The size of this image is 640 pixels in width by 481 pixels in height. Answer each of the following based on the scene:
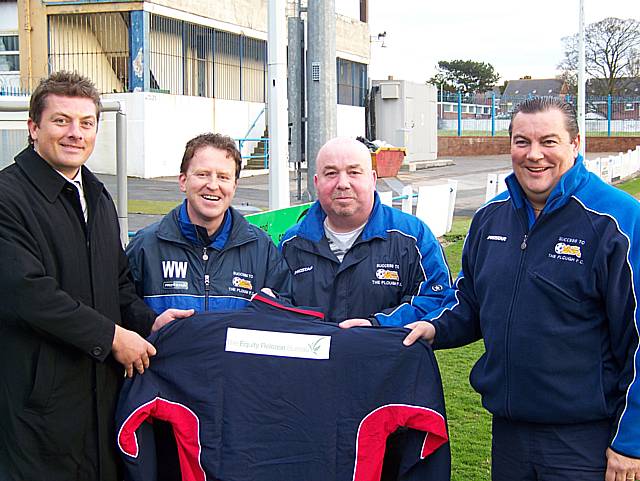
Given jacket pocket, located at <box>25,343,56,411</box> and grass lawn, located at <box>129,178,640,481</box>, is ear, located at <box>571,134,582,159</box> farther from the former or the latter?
grass lawn, located at <box>129,178,640,481</box>

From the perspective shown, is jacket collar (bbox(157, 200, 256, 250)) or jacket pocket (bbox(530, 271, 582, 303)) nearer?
jacket pocket (bbox(530, 271, 582, 303))

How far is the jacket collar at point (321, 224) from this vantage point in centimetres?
370

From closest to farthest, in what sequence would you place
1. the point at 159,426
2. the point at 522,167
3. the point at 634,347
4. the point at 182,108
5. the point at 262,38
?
1. the point at 634,347
2. the point at 522,167
3. the point at 159,426
4. the point at 182,108
5. the point at 262,38

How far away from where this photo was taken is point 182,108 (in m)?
28.0

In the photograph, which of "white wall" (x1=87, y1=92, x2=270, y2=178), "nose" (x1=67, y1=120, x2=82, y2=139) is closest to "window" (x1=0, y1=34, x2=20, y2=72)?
"white wall" (x1=87, y1=92, x2=270, y2=178)

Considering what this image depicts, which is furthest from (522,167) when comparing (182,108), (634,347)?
(182,108)

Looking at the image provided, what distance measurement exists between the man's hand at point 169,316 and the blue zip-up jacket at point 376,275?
0.53 meters

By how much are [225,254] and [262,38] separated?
3083cm

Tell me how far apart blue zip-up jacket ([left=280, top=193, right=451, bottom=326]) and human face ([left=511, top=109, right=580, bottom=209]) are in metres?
0.64

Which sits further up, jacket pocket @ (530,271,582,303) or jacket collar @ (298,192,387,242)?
jacket collar @ (298,192,387,242)

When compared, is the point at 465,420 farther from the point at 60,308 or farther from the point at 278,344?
the point at 60,308

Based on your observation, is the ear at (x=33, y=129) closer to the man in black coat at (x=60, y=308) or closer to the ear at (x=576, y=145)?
the man in black coat at (x=60, y=308)

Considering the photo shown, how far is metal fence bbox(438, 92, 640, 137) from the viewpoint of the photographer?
4619 cm

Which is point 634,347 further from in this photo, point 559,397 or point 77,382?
point 77,382
